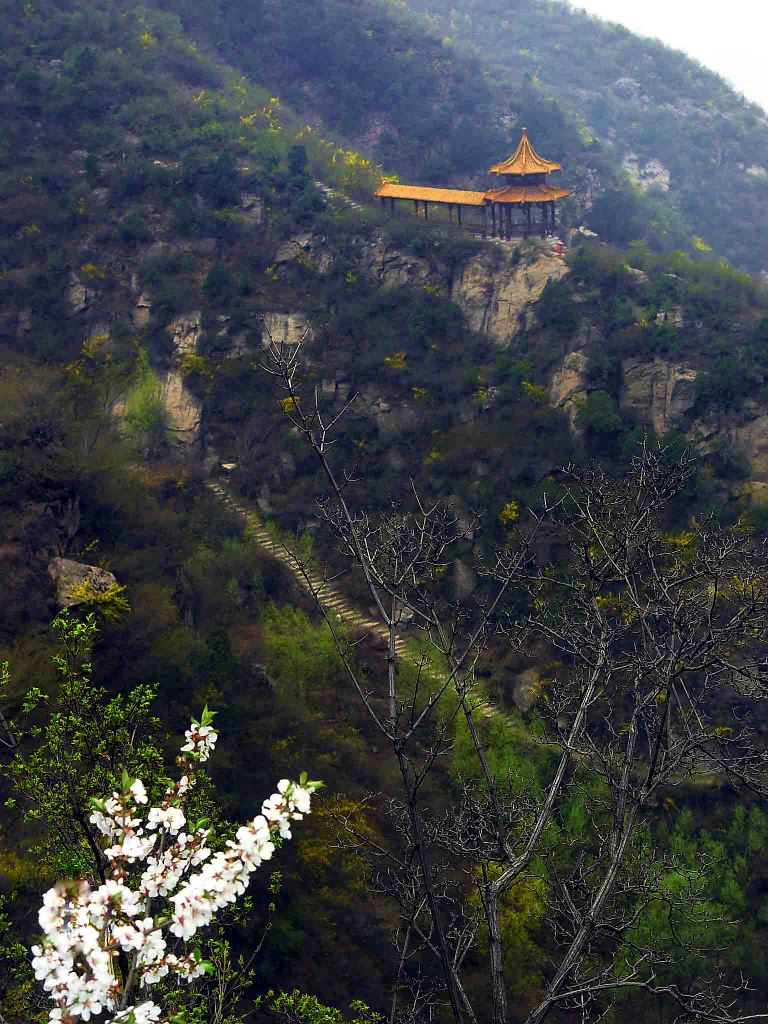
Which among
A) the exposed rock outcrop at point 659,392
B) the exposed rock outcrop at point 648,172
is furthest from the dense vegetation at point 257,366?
the exposed rock outcrop at point 648,172

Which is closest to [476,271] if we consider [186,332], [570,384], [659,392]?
[570,384]

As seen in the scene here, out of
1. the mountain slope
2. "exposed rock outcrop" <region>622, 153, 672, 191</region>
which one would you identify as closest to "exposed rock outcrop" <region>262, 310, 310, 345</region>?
the mountain slope

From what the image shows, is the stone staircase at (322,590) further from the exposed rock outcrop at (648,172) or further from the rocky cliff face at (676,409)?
the exposed rock outcrop at (648,172)

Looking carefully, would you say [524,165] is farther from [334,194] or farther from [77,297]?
[77,297]

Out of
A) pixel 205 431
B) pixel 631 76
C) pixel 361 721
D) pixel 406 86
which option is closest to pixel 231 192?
pixel 205 431

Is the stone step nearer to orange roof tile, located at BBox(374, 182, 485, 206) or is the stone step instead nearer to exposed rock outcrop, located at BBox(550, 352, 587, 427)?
exposed rock outcrop, located at BBox(550, 352, 587, 427)
